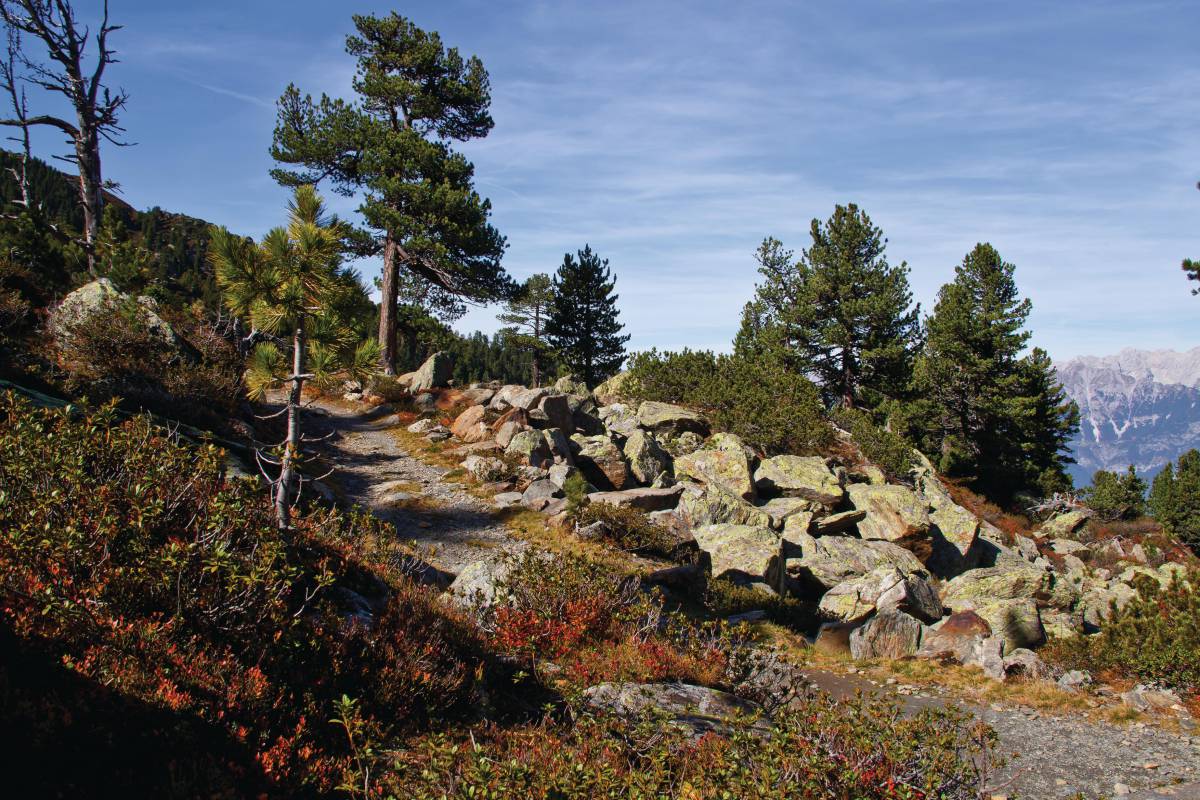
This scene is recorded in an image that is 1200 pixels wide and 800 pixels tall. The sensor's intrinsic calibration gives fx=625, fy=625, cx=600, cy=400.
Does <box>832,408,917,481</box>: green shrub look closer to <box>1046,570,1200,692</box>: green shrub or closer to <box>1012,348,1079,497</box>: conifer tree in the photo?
<box>1012,348,1079,497</box>: conifer tree

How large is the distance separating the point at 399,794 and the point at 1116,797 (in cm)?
821

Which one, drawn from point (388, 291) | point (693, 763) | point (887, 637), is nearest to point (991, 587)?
point (887, 637)

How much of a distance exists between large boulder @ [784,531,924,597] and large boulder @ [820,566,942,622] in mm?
1005

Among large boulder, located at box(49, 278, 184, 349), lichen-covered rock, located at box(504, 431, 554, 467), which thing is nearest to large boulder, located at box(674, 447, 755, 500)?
lichen-covered rock, located at box(504, 431, 554, 467)

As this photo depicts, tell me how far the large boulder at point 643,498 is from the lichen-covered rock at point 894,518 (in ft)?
22.2

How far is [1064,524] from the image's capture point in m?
32.3

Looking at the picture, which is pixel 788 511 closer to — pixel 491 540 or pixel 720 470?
pixel 720 470

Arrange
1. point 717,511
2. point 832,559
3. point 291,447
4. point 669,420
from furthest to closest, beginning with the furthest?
point 669,420, point 717,511, point 832,559, point 291,447

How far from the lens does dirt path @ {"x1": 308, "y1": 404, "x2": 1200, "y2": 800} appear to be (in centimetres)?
760

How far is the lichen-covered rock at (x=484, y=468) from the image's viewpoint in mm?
17469

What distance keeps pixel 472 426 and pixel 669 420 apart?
789cm

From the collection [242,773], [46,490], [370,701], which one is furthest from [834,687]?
[46,490]

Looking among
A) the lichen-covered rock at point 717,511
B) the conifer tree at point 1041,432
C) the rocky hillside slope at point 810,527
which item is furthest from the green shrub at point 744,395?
the conifer tree at point 1041,432

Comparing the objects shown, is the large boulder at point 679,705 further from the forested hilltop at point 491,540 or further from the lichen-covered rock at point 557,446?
the lichen-covered rock at point 557,446
